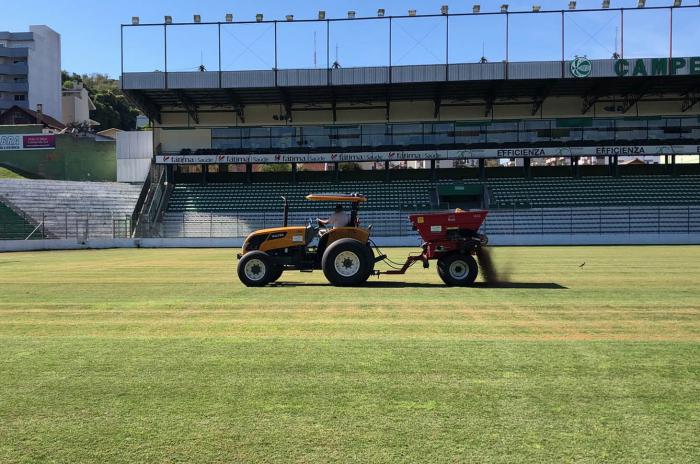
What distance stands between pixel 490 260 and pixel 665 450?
336 inches

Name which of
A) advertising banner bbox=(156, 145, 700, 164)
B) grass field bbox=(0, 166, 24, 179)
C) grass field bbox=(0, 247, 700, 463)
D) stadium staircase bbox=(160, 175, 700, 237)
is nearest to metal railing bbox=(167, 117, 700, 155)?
advertising banner bbox=(156, 145, 700, 164)

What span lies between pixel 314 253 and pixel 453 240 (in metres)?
2.72

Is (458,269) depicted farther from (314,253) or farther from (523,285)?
(314,253)

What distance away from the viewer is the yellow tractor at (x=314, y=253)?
11.0 m

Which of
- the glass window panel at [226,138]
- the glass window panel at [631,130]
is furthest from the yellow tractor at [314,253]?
the glass window panel at [631,130]

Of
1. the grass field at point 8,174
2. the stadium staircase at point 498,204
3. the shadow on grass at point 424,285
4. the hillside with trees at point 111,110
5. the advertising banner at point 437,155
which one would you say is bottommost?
the shadow on grass at point 424,285

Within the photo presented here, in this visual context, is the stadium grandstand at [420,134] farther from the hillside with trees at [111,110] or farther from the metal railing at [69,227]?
the hillside with trees at [111,110]

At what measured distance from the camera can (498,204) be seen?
120 ft

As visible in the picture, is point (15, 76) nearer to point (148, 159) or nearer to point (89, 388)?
point (148, 159)

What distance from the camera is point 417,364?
5391 mm

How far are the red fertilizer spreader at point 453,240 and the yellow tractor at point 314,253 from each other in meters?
1.02

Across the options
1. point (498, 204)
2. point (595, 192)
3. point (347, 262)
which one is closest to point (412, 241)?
point (498, 204)

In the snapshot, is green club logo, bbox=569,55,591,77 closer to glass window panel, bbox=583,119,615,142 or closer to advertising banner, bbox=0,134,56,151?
glass window panel, bbox=583,119,615,142

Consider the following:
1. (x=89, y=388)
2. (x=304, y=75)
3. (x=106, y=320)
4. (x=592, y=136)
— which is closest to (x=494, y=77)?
(x=592, y=136)
